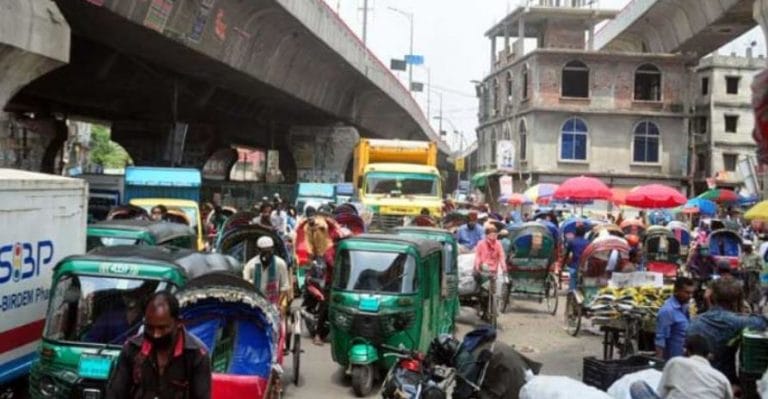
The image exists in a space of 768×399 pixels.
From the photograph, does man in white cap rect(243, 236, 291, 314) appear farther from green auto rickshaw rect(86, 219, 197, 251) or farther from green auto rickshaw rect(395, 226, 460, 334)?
green auto rickshaw rect(86, 219, 197, 251)

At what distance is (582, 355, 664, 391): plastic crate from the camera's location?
6.79 meters

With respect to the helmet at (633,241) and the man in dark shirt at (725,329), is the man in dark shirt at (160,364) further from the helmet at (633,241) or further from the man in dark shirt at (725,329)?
the helmet at (633,241)

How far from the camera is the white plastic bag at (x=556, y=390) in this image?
16.6 ft

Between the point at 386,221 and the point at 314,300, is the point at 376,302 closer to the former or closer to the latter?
the point at 314,300

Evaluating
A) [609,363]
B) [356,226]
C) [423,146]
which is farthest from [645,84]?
[609,363]

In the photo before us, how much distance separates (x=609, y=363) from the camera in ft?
22.6

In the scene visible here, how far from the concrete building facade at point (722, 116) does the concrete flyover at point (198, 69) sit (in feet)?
71.6

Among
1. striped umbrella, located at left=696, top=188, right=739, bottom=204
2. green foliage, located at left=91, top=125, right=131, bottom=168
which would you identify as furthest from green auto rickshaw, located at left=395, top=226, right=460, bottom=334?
green foliage, located at left=91, top=125, right=131, bottom=168

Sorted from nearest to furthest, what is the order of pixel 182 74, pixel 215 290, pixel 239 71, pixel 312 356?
1. pixel 215 290
2. pixel 312 356
3. pixel 239 71
4. pixel 182 74

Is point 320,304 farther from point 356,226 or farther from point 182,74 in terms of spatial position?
point 182,74

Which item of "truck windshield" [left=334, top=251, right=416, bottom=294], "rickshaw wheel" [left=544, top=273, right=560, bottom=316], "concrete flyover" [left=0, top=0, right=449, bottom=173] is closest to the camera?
"truck windshield" [left=334, top=251, right=416, bottom=294]

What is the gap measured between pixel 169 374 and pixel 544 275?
1351 centimetres

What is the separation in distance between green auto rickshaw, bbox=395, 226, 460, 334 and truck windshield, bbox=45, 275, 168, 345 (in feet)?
15.4

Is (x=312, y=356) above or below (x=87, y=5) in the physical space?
below
